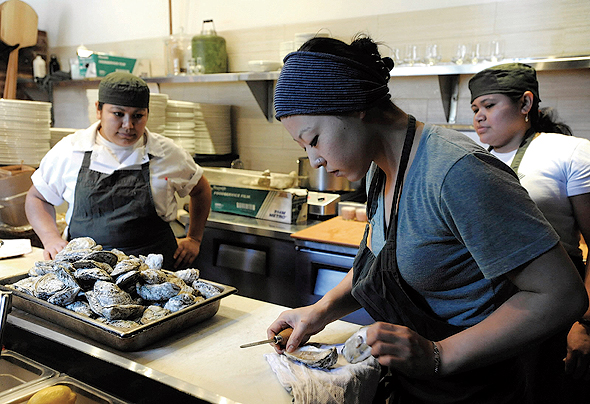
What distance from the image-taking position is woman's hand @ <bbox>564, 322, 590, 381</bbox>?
178cm

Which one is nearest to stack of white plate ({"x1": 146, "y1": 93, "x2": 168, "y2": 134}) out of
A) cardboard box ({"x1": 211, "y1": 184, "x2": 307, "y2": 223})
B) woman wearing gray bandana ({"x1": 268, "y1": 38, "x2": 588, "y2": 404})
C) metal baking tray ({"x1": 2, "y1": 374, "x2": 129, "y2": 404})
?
cardboard box ({"x1": 211, "y1": 184, "x2": 307, "y2": 223})

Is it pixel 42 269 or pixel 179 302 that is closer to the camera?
pixel 179 302

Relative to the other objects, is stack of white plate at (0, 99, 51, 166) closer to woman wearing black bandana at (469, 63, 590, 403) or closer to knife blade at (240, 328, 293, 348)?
knife blade at (240, 328, 293, 348)

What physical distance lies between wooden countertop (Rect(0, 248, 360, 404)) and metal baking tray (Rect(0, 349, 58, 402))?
0.09 meters

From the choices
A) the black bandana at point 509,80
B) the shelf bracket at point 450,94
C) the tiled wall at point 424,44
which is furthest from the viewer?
the shelf bracket at point 450,94

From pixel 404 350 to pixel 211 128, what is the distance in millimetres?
3121

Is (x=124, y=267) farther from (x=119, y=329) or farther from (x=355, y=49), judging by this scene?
(x=355, y=49)

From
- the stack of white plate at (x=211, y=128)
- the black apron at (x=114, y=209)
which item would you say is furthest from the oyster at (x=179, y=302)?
the stack of white plate at (x=211, y=128)

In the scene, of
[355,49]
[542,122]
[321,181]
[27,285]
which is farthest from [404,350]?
[321,181]

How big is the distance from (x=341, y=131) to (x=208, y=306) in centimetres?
70

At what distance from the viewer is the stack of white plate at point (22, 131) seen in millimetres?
2859

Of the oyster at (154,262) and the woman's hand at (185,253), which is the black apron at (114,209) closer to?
the woman's hand at (185,253)

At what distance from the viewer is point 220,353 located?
1.26 metres

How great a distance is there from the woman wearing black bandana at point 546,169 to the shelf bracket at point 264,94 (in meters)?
1.93
